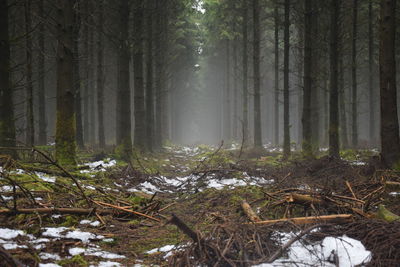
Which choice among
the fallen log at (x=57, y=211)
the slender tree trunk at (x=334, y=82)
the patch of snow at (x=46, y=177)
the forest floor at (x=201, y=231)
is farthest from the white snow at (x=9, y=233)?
the slender tree trunk at (x=334, y=82)

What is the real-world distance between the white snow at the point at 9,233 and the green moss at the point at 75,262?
2.49 feet

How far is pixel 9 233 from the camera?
11.8ft

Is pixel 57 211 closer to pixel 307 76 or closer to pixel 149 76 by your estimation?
pixel 307 76

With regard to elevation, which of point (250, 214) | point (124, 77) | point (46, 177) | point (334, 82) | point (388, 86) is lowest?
point (250, 214)

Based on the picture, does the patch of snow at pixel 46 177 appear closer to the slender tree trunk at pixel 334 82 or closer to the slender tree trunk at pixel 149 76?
the slender tree trunk at pixel 334 82

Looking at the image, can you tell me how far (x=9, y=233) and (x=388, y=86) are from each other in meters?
7.47

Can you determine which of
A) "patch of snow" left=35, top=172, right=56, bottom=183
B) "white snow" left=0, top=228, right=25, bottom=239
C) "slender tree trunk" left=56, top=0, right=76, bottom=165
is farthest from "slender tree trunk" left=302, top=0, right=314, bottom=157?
"white snow" left=0, top=228, right=25, bottom=239

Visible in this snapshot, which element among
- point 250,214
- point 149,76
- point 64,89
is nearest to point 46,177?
point 64,89

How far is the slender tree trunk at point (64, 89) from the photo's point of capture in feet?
26.8

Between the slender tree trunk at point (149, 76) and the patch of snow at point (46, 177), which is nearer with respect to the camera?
the patch of snow at point (46, 177)

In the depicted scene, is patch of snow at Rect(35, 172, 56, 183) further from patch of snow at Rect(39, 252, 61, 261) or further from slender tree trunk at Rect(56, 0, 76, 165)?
patch of snow at Rect(39, 252, 61, 261)

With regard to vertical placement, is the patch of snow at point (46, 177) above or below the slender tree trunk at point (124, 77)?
below

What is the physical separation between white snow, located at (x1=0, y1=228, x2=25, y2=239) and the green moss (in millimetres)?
758

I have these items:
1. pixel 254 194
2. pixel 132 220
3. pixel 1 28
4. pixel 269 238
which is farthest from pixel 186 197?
pixel 1 28
